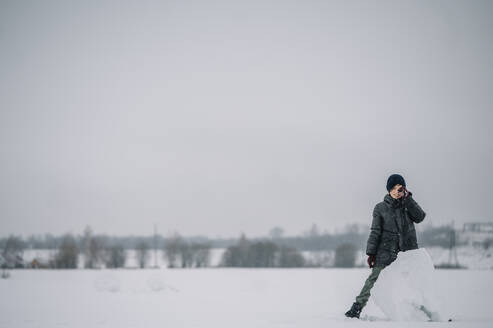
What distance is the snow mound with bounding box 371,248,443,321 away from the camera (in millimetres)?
5344

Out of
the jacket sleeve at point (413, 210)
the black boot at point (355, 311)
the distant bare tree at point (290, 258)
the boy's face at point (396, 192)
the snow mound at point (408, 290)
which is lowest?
the distant bare tree at point (290, 258)

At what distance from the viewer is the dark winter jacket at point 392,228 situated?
5.62 meters

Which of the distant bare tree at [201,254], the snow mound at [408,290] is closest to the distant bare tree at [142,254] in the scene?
the distant bare tree at [201,254]

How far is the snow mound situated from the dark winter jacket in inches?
5.6

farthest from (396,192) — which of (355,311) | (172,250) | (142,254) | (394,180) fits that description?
(172,250)

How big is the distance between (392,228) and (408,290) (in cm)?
82

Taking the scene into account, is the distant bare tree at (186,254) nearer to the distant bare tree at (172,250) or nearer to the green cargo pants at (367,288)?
the distant bare tree at (172,250)

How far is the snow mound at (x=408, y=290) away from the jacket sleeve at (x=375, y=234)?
337 mm

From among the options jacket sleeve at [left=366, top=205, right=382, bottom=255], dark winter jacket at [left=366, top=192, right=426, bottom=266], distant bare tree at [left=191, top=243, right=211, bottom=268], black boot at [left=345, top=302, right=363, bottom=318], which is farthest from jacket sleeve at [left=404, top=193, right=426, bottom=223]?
distant bare tree at [left=191, top=243, right=211, bottom=268]

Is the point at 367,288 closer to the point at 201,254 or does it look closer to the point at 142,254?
the point at 201,254

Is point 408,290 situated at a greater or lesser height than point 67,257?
greater

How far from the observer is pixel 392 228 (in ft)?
18.4

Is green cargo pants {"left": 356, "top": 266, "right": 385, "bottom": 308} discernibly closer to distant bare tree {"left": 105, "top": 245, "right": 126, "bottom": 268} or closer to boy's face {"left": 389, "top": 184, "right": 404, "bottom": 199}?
boy's face {"left": 389, "top": 184, "right": 404, "bottom": 199}

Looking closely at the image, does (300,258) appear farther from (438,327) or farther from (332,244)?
(438,327)
